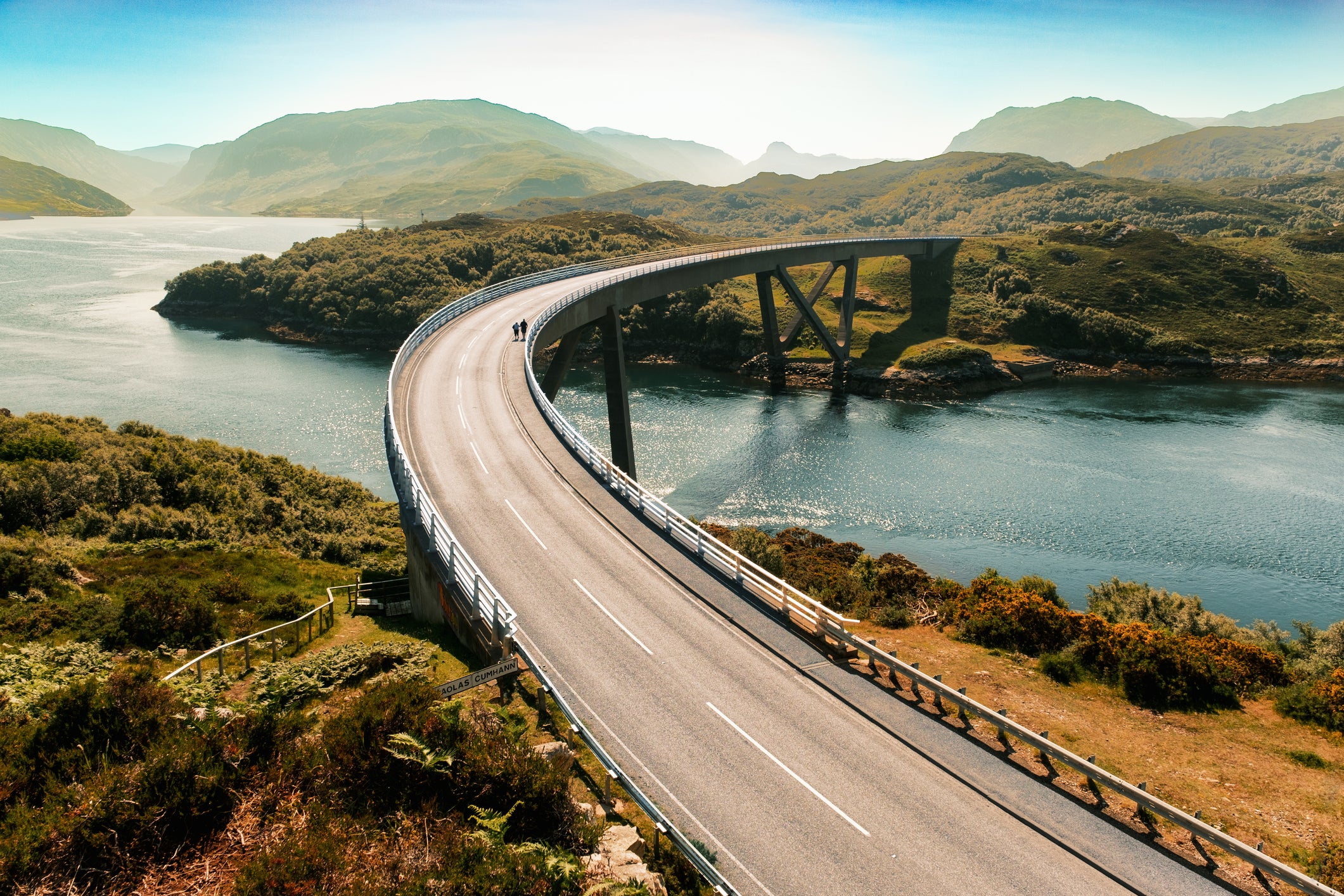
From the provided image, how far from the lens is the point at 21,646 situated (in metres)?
17.2

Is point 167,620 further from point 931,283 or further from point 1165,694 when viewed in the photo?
point 931,283

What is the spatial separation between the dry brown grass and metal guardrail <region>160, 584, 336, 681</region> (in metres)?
17.7

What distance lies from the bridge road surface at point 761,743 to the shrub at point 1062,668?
523 cm

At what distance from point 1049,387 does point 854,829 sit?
321 ft

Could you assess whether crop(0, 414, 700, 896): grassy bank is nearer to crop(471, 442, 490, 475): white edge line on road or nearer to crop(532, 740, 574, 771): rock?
crop(532, 740, 574, 771): rock

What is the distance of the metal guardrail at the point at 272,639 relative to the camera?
17.1 meters

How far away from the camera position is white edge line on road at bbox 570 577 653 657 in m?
19.7

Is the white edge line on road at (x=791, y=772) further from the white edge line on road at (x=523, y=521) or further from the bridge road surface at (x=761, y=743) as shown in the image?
the white edge line on road at (x=523, y=521)

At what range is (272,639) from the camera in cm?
2108

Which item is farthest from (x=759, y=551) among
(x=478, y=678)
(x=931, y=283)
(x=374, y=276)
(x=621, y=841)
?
Result: (x=931, y=283)

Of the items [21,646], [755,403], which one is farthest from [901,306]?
[21,646]

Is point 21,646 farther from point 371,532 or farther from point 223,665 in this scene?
point 371,532

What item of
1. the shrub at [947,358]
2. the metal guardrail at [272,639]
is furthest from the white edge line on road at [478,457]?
the shrub at [947,358]

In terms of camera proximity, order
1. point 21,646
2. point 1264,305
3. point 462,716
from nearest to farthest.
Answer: point 462,716 < point 21,646 < point 1264,305
